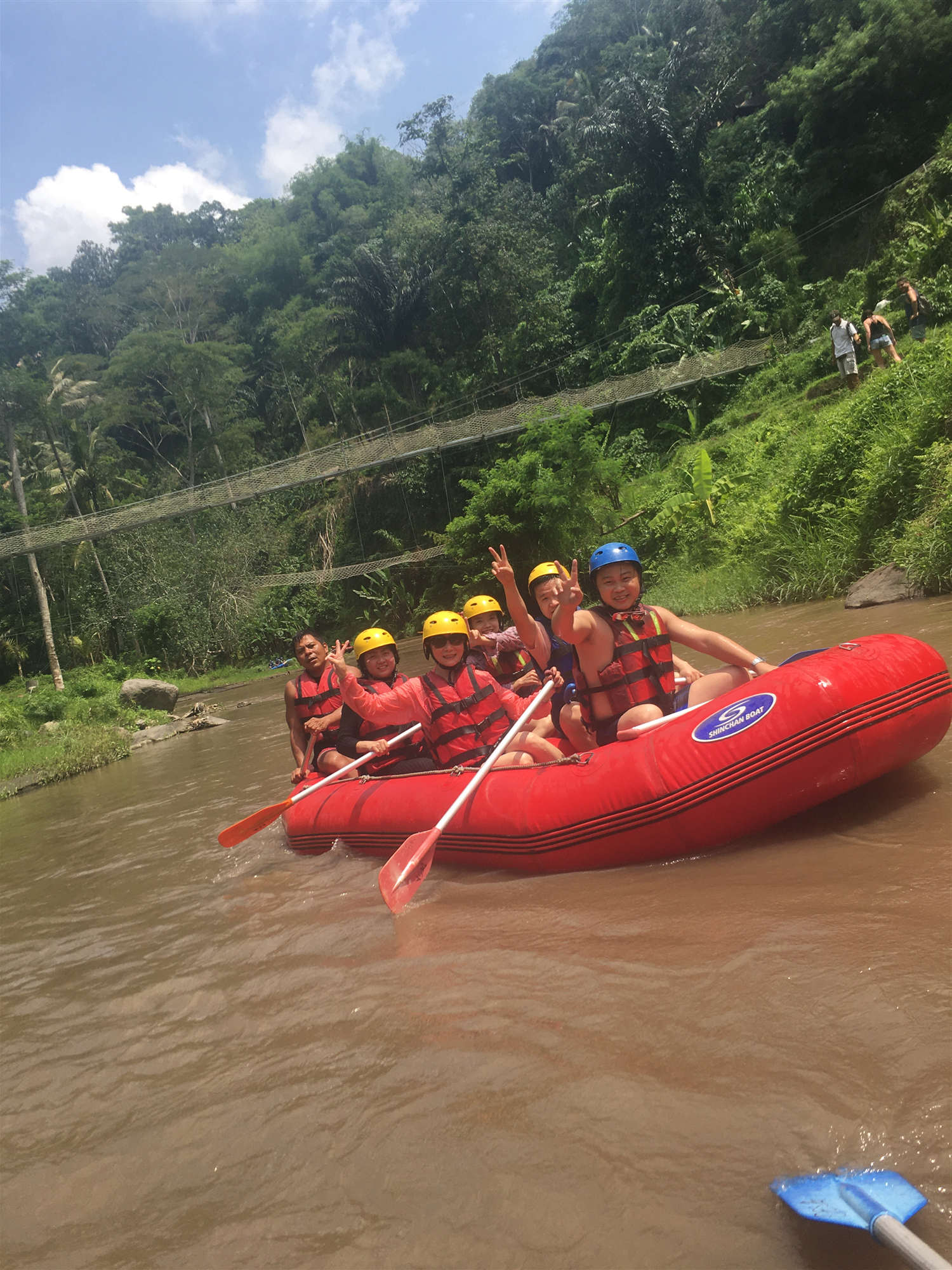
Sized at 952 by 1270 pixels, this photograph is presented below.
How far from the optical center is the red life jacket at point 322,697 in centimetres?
579

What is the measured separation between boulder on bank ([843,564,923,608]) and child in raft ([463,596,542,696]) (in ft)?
11.7

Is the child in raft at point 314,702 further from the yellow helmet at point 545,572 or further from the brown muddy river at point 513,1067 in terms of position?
the brown muddy river at point 513,1067

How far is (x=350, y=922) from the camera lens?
3760 millimetres

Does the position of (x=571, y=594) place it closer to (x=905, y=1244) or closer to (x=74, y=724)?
(x=905, y=1244)

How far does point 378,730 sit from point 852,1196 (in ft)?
13.5

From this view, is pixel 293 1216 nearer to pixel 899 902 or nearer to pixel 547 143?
pixel 899 902

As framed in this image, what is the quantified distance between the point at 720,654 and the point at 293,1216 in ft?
8.78

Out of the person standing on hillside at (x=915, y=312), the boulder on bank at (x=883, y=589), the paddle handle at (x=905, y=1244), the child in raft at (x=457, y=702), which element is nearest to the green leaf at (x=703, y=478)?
the person standing on hillside at (x=915, y=312)

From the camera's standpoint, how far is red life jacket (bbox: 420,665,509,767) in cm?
461

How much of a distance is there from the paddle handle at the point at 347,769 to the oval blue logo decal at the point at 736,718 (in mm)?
2231

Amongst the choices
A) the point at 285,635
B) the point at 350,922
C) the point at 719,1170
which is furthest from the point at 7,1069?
the point at 285,635

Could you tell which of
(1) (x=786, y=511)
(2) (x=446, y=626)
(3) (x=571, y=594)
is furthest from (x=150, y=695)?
(3) (x=571, y=594)

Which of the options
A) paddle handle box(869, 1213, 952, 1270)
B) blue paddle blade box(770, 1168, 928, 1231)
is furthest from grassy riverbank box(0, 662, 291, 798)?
paddle handle box(869, 1213, 952, 1270)

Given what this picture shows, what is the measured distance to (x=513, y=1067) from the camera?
7.40 feet
